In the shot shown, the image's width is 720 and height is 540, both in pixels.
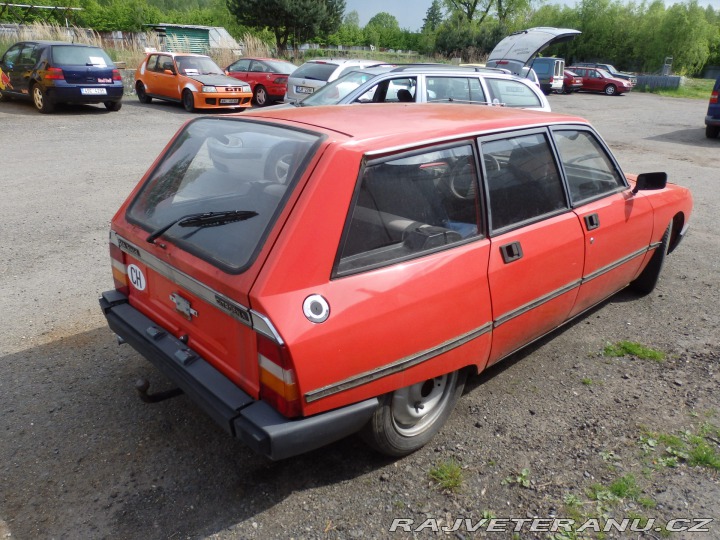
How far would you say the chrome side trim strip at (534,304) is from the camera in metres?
2.96

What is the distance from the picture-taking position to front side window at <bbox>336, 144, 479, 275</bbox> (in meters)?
2.40

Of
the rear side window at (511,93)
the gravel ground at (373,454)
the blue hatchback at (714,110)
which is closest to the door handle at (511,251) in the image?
the gravel ground at (373,454)

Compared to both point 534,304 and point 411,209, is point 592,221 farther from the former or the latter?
point 411,209

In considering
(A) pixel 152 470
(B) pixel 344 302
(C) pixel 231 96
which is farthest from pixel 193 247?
(C) pixel 231 96

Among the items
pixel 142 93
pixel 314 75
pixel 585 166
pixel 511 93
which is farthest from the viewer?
pixel 142 93

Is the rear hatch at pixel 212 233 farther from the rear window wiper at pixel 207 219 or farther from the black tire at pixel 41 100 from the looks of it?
the black tire at pixel 41 100

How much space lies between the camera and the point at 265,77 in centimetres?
1762

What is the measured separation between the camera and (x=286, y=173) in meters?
2.42

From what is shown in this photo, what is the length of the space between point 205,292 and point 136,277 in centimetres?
79

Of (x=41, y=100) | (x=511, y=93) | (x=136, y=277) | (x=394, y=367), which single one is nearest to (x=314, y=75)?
(x=511, y=93)

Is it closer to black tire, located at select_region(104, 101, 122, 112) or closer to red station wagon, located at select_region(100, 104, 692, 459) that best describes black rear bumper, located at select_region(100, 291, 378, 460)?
red station wagon, located at select_region(100, 104, 692, 459)

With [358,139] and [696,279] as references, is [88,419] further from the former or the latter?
[696,279]

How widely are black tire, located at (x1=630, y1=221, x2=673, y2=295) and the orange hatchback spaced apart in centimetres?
1311

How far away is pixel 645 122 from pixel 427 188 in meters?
18.8
